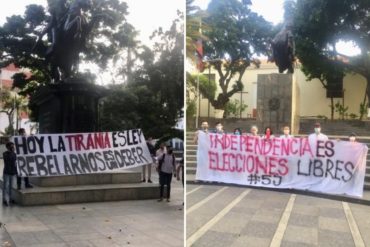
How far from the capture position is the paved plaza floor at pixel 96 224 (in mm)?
2607

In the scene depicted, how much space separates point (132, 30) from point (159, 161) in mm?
781

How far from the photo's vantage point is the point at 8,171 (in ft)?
7.98

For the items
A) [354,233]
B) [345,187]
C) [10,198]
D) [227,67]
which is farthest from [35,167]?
[345,187]

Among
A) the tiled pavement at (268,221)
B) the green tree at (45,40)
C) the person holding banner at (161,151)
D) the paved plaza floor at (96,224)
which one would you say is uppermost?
the green tree at (45,40)

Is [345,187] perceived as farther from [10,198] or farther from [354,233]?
[10,198]

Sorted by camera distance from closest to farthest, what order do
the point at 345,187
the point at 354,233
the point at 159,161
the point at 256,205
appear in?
the point at 159,161 → the point at 354,233 → the point at 256,205 → the point at 345,187

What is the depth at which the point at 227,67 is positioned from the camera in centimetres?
352

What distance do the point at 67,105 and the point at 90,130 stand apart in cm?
30

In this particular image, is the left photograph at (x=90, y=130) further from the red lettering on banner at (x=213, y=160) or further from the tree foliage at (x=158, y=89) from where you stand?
the red lettering on banner at (x=213, y=160)

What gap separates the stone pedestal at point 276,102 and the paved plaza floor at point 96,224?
12.0 feet

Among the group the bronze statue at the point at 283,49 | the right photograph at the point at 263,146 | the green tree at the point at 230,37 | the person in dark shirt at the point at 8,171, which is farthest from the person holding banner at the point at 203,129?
the person in dark shirt at the point at 8,171

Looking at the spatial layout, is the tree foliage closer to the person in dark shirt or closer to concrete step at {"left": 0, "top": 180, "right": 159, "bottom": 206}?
concrete step at {"left": 0, "top": 180, "right": 159, "bottom": 206}

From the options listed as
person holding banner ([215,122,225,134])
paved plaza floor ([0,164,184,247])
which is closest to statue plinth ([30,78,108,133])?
paved plaza floor ([0,164,184,247])

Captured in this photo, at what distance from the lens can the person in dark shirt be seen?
97.3 inches
